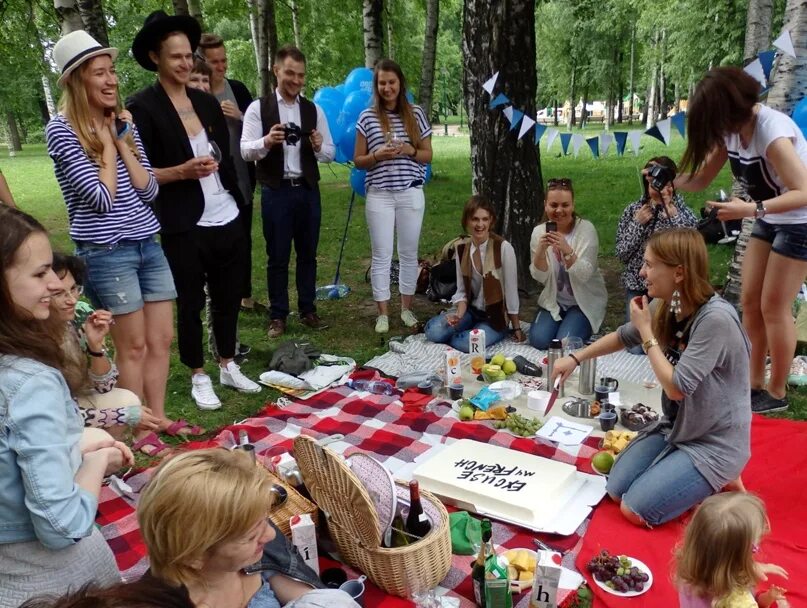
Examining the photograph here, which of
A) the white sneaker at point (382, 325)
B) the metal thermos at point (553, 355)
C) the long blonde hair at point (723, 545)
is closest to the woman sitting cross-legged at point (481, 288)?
the white sneaker at point (382, 325)

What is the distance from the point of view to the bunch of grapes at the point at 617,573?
7.22 feet

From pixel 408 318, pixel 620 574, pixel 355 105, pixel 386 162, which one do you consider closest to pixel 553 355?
pixel 408 318

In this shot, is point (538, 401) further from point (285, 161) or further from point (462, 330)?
point (285, 161)

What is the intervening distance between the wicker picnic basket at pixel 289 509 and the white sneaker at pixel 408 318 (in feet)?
8.62

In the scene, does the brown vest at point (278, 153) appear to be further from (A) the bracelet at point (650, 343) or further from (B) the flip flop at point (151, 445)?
(A) the bracelet at point (650, 343)

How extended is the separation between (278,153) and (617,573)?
349 cm

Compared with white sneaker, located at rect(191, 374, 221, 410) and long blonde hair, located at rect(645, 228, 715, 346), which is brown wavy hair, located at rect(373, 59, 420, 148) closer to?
white sneaker, located at rect(191, 374, 221, 410)

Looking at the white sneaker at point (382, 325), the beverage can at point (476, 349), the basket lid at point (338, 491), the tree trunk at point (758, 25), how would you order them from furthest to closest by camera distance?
the tree trunk at point (758, 25)
the white sneaker at point (382, 325)
the beverage can at point (476, 349)
the basket lid at point (338, 491)

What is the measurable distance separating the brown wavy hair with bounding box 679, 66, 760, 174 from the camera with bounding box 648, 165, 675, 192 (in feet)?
3.06

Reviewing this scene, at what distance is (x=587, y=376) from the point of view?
12.4 ft

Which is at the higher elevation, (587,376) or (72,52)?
(72,52)

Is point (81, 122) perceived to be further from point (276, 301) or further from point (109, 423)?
point (276, 301)

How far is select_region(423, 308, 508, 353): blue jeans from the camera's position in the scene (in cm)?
461

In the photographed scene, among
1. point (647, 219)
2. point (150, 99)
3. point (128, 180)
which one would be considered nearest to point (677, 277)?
point (647, 219)
